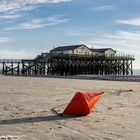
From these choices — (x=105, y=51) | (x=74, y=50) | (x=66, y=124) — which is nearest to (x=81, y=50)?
(x=74, y=50)

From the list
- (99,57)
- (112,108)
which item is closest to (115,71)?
(99,57)

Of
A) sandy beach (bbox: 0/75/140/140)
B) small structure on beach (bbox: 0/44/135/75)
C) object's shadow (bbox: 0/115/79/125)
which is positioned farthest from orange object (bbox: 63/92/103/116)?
small structure on beach (bbox: 0/44/135/75)

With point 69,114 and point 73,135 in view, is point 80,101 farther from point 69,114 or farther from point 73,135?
point 73,135

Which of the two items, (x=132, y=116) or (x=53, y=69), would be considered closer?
(x=132, y=116)

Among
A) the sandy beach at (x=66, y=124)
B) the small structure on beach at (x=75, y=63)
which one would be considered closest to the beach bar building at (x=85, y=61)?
the small structure on beach at (x=75, y=63)

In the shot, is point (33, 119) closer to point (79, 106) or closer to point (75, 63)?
point (79, 106)

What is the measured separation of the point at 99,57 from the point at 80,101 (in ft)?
251

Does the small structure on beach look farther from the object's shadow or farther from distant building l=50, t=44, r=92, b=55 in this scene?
the object's shadow

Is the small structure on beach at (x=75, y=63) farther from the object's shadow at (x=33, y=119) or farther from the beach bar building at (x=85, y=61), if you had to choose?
the object's shadow at (x=33, y=119)

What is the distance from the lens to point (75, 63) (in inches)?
3297

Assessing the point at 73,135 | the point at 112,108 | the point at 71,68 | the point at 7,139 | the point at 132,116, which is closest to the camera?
the point at 7,139

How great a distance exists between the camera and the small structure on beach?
3312 inches

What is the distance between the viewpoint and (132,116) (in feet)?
39.9

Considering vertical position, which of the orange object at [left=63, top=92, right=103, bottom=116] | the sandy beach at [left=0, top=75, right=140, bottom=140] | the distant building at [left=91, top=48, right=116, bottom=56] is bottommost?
the sandy beach at [left=0, top=75, right=140, bottom=140]
